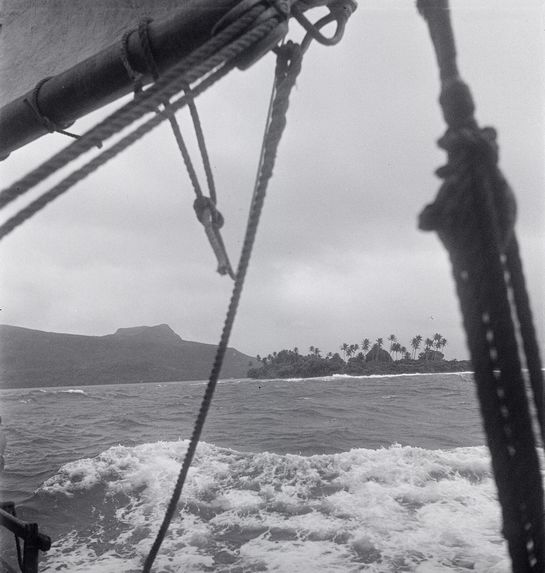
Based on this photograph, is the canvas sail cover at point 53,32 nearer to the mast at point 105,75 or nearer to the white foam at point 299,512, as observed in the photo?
the mast at point 105,75

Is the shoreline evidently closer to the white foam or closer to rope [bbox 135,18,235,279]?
the white foam

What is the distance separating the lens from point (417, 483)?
1455 cm

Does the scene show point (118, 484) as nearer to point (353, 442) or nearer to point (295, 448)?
point (295, 448)

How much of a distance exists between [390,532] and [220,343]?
A: 11215 mm

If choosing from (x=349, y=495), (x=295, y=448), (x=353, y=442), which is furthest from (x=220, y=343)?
(x=353, y=442)

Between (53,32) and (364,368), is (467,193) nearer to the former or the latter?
(53,32)

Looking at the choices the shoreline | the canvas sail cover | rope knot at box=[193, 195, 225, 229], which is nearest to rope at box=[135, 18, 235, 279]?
rope knot at box=[193, 195, 225, 229]

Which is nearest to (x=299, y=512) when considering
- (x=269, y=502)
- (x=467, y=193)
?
(x=269, y=502)

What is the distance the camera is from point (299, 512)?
12.3m

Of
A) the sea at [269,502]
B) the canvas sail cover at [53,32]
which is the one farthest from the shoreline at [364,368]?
the canvas sail cover at [53,32]

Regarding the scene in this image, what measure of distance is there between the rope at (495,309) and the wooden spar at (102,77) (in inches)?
53.6

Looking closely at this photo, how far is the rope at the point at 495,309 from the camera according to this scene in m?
0.93

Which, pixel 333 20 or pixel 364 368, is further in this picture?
pixel 364 368

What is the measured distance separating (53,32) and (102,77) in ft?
5.18
